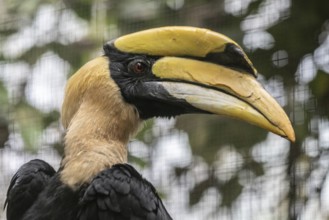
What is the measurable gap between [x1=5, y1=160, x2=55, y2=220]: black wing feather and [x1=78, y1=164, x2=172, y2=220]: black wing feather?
22 cm

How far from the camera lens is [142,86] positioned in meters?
2.80

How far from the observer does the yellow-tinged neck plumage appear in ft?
8.92

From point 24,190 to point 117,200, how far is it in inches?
13.3

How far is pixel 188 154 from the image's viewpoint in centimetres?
436

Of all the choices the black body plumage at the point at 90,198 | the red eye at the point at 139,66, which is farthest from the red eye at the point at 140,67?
the black body plumage at the point at 90,198

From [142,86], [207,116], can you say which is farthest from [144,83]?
[207,116]

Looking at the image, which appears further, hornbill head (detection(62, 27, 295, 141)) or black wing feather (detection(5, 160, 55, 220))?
black wing feather (detection(5, 160, 55, 220))

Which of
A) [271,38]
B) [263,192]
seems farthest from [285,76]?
[263,192]

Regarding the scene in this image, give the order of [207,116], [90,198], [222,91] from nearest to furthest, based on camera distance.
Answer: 1. [90,198]
2. [222,91]
3. [207,116]

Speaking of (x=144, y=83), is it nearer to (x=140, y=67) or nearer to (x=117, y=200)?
(x=140, y=67)

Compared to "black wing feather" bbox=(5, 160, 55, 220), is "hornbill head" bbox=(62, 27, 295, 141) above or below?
above

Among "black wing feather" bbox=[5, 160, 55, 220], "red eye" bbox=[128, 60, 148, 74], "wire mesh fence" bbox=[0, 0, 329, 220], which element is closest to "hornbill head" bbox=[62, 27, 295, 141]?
"red eye" bbox=[128, 60, 148, 74]

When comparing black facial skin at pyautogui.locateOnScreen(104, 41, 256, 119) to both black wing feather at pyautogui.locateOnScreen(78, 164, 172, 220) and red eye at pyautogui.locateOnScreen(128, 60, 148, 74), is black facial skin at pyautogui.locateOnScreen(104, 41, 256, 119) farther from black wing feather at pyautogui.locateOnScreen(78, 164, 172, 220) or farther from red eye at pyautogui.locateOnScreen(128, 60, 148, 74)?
black wing feather at pyautogui.locateOnScreen(78, 164, 172, 220)

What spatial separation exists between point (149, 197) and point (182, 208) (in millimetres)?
1770
